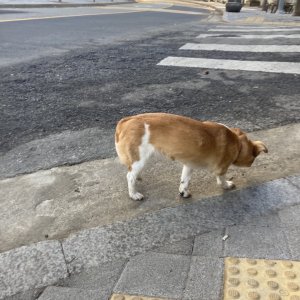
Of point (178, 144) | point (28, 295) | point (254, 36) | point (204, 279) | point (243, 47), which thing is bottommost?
point (254, 36)

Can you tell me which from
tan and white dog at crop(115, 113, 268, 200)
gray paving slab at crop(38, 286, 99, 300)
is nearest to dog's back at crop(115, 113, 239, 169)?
tan and white dog at crop(115, 113, 268, 200)

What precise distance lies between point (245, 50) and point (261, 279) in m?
6.55

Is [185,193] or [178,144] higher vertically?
[178,144]

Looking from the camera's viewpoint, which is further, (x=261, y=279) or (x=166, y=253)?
(x=166, y=253)

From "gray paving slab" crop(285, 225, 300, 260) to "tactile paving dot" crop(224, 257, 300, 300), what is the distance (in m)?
0.07

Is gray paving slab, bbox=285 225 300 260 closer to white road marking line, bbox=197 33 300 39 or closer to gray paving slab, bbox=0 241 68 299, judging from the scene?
gray paving slab, bbox=0 241 68 299

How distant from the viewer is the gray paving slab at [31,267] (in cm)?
237

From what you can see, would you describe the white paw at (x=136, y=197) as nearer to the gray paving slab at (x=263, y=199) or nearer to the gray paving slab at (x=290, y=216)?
the gray paving slab at (x=263, y=199)

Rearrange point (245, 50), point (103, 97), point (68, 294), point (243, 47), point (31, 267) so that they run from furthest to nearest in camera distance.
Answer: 1. point (243, 47)
2. point (245, 50)
3. point (103, 97)
4. point (31, 267)
5. point (68, 294)

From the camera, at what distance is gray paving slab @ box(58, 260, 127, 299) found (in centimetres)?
230

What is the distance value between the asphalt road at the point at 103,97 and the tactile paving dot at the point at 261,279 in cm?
192

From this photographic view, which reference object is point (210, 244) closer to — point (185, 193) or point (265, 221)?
point (265, 221)

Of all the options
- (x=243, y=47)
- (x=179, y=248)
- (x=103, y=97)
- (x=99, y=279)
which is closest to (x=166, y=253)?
(x=179, y=248)

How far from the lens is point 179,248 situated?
8.51ft
